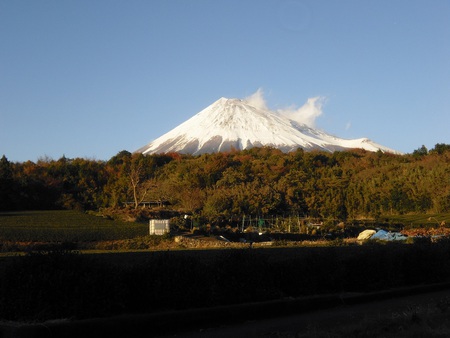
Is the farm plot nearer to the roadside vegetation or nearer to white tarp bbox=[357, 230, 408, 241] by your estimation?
the roadside vegetation

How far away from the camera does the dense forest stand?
41250mm

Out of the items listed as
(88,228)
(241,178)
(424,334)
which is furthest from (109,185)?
(424,334)

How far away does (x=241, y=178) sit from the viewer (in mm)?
47594

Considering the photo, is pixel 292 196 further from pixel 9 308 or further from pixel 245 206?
pixel 9 308

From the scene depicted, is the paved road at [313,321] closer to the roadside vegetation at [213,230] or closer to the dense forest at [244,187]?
the roadside vegetation at [213,230]

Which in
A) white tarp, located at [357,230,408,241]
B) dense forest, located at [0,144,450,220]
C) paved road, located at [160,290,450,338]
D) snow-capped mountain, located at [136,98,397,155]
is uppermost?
snow-capped mountain, located at [136,98,397,155]

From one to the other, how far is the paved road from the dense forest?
28256mm

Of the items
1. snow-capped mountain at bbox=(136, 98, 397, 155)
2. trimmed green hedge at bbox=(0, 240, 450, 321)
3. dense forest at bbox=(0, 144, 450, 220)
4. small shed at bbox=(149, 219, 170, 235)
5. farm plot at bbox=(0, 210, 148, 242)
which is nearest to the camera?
trimmed green hedge at bbox=(0, 240, 450, 321)

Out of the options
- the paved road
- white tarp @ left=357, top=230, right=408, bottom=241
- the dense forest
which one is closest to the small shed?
the dense forest

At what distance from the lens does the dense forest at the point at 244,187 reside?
1624 inches

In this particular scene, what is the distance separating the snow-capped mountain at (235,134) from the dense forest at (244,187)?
36.7 meters

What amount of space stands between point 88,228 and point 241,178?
2079 cm

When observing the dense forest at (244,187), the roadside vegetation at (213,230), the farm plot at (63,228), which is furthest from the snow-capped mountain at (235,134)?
the farm plot at (63,228)

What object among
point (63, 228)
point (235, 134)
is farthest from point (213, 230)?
point (235, 134)
